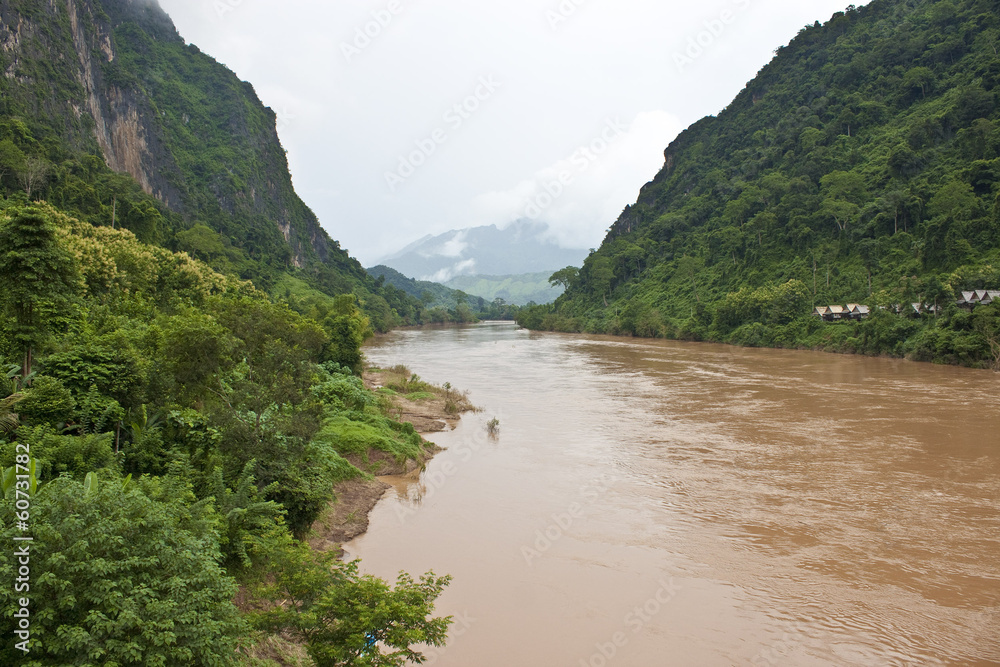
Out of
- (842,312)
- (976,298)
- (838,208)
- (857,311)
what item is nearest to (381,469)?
(976,298)

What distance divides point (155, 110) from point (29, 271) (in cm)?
10605

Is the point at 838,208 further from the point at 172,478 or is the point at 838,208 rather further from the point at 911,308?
the point at 172,478

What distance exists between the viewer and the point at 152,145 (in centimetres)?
9319

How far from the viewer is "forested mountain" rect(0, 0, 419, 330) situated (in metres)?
50.8

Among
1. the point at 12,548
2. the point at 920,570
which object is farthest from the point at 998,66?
the point at 12,548

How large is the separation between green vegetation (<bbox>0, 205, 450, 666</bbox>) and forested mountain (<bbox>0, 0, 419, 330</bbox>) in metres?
37.3

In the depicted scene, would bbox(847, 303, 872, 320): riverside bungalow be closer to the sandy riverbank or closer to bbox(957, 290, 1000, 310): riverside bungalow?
bbox(957, 290, 1000, 310): riverside bungalow

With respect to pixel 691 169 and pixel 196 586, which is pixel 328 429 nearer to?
pixel 196 586

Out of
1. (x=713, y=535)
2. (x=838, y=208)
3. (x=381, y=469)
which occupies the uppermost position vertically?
(x=838, y=208)

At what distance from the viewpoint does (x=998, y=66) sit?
190 ft

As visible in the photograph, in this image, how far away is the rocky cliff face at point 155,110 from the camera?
2525 inches

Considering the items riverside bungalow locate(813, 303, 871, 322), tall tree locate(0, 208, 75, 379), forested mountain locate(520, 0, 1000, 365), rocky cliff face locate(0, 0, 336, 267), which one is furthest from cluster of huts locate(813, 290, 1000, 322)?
rocky cliff face locate(0, 0, 336, 267)

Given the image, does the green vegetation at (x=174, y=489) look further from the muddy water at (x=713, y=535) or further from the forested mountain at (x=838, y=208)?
the forested mountain at (x=838, y=208)

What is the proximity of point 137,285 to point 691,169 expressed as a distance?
10326cm
